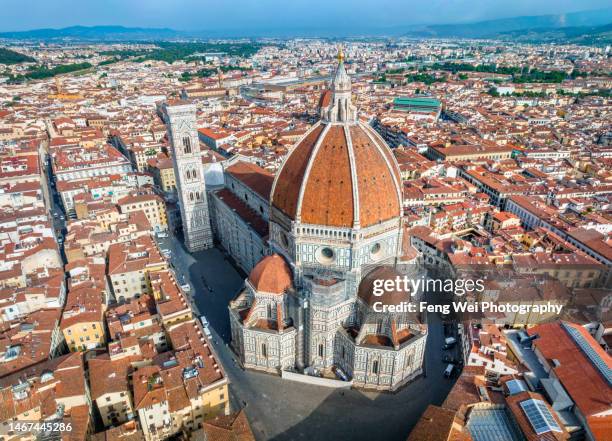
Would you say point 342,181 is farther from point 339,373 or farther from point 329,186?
point 339,373

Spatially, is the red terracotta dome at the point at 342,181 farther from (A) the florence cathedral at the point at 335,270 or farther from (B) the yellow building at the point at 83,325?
(B) the yellow building at the point at 83,325

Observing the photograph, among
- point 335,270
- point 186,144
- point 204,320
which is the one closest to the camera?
point 335,270

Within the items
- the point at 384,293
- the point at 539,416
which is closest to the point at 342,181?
the point at 384,293

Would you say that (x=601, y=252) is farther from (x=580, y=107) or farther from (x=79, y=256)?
(x=580, y=107)

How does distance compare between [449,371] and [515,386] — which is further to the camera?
[449,371]

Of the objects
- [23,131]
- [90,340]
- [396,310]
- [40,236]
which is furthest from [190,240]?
[23,131]
